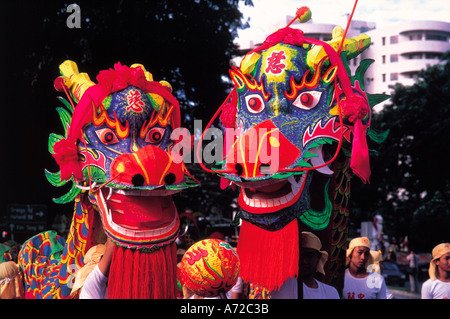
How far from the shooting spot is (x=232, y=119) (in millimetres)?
4688

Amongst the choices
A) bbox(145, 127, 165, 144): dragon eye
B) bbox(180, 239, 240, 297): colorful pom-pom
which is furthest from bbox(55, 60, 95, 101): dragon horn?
bbox(180, 239, 240, 297): colorful pom-pom

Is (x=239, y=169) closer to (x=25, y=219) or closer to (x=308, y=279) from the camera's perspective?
(x=308, y=279)

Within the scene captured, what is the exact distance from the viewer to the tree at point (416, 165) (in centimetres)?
1388

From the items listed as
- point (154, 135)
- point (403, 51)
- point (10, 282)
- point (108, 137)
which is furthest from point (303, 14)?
point (403, 51)

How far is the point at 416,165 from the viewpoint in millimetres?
14281

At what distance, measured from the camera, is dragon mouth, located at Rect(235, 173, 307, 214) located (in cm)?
414

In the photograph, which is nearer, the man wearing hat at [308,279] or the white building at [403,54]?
the man wearing hat at [308,279]

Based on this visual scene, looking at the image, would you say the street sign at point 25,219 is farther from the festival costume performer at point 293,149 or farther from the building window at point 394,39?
the building window at point 394,39

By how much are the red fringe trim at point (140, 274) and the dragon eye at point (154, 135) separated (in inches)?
35.3

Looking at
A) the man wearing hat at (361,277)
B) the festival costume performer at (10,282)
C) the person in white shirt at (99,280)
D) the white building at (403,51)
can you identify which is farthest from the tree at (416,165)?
the person in white shirt at (99,280)

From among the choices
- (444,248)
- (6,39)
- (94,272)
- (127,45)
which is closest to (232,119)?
(94,272)
